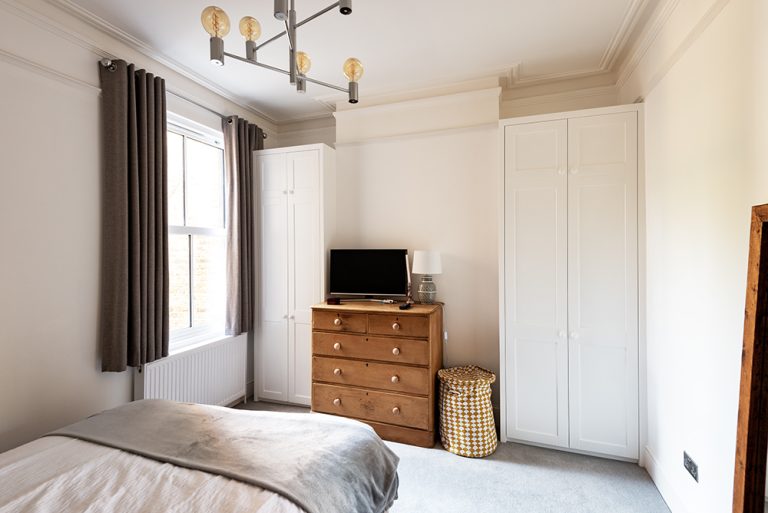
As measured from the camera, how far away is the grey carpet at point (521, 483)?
6.68 ft

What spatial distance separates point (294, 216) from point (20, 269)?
1877mm

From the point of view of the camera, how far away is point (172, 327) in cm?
288

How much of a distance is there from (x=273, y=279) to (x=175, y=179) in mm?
1182

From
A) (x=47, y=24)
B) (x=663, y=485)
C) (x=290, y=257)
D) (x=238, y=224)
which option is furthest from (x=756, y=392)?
(x=47, y=24)

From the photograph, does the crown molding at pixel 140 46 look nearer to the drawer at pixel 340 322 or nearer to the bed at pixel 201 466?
the drawer at pixel 340 322

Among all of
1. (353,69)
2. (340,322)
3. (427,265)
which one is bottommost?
(340,322)

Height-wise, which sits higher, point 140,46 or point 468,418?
point 140,46

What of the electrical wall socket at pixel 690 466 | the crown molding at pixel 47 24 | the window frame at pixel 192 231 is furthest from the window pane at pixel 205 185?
the electrical wall socket at pixel 690 466

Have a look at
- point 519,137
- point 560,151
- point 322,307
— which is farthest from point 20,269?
point 560,151

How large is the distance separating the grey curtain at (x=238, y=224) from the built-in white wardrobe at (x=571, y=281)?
2.27 m

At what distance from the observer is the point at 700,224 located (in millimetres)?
1699

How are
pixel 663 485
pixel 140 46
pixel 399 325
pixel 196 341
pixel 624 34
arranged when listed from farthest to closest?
pixel 196 341 < pixel 399 325 < pixel 140 46 < pixel 624 34 < pixel 663 485

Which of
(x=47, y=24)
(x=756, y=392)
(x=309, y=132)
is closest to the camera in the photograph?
(x=756, y=392)

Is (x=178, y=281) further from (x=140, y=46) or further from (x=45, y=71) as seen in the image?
(x=140, y=46)
